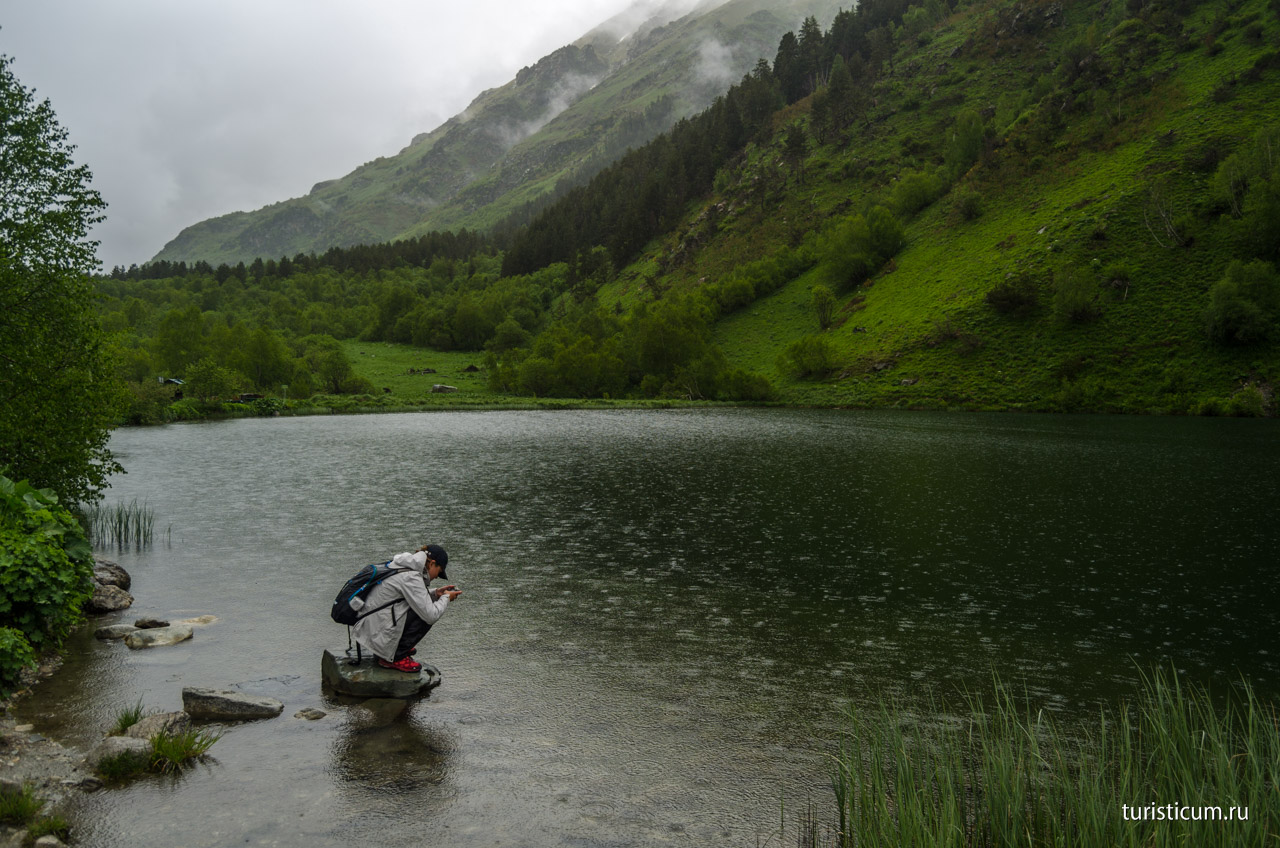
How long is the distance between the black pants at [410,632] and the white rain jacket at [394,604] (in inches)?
6.9

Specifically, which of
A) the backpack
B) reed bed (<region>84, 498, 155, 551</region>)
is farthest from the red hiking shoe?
reed bed (<region>84, 498, 155, 551</region>)

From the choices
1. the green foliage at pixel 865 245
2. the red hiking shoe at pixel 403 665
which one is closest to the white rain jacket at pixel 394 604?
the red hiking shoe at pixel 403 665

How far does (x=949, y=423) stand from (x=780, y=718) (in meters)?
77.0

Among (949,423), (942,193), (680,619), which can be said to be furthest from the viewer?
(942,193)

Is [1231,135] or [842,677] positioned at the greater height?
[1231,135]

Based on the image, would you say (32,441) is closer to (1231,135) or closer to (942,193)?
(1231,135)

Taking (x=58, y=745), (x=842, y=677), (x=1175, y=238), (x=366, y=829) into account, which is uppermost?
(x=1175, y=238)

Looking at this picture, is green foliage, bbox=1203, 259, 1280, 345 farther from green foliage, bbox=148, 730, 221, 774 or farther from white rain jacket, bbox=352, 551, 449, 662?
green foliage, bbox=148, 730, 221, 774

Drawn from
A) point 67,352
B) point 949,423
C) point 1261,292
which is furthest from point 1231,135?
point 67,352

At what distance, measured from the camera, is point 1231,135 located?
112m

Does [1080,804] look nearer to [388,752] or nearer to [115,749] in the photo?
[388,752]

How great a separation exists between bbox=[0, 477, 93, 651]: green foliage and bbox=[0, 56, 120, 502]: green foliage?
7372 millimetres

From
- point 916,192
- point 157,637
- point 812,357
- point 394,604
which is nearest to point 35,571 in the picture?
point 157,637

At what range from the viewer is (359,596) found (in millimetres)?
13883
